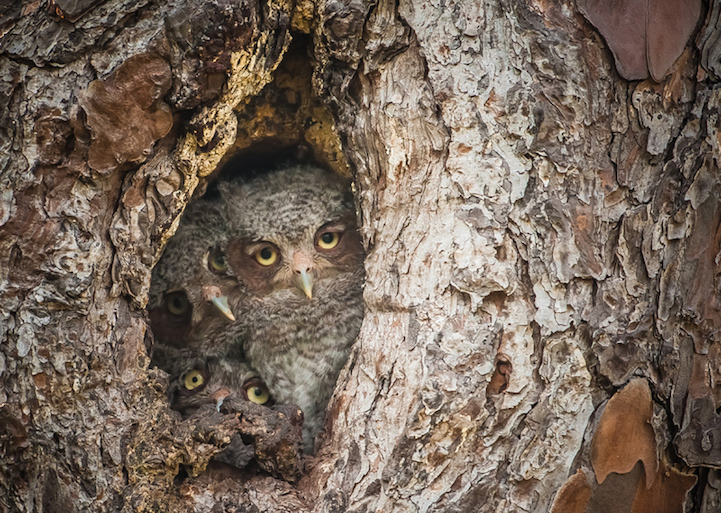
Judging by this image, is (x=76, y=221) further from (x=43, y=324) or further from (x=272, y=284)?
(x=272, y=284)

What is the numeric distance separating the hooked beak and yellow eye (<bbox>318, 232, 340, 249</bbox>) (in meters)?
0.21

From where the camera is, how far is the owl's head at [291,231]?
283cm

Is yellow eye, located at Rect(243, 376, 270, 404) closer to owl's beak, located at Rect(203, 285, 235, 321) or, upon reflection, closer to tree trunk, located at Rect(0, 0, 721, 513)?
owl's beak, located at Rect(203, 285, 235, 321)

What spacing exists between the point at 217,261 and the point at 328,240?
51 centimetres

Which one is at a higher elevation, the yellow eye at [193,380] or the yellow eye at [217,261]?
the yellow eye at [217,261]

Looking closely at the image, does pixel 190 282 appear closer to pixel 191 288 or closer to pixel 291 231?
pixel 191 288

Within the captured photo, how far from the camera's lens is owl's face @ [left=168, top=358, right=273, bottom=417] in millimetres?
2668

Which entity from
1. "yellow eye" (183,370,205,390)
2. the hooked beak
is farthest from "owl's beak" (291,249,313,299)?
"yellow eye" (183,370,205,390)

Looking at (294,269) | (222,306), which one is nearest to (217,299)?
(222,306)

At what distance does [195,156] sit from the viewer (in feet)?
7.10

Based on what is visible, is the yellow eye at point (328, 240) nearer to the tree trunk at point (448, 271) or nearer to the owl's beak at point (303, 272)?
the owl's beak at point (303, 272)

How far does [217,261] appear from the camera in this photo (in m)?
2.86

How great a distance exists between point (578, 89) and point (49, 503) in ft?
6.56

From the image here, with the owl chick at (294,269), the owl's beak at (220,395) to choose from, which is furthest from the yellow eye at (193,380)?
the owl chick at (294,269)
